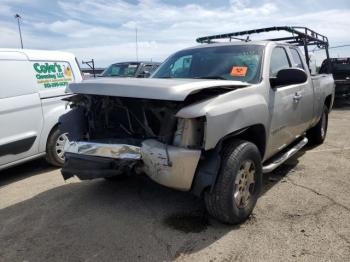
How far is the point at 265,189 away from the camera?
472cm

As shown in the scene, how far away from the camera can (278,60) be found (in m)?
4.88

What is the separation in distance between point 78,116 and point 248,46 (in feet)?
7.29

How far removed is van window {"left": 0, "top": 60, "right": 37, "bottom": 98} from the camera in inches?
206

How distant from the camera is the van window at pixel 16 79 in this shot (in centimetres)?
524

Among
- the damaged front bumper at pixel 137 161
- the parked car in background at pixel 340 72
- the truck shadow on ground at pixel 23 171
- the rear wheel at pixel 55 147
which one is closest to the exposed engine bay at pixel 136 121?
the damaged front bumper at pixel 137 161

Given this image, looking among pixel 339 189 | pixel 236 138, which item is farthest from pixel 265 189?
pixel 236 138

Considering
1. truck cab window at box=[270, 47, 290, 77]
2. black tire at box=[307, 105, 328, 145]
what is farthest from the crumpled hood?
black tire at box=[307, 105, 328, 145]

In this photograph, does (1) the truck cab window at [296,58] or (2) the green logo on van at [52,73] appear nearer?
(1) the truck cab window at [296,58]

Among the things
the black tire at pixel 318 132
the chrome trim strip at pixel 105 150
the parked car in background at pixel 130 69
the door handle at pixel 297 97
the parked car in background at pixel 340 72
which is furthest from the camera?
the parked car in background at pixel 340 72

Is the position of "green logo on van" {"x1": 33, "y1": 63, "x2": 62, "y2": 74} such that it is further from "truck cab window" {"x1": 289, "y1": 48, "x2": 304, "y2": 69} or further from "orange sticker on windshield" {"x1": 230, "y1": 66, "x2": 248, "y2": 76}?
"truck cab window" {"x1": 289, "y1": 48, "x2": 304, "y2": 69}

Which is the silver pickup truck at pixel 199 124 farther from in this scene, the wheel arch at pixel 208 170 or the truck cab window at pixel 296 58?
the truck cab window at pixel 296 58

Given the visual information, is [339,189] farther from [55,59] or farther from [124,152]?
[55,59]

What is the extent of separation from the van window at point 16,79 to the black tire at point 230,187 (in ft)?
11.1

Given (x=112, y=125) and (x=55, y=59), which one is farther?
(x=55, y=59)
